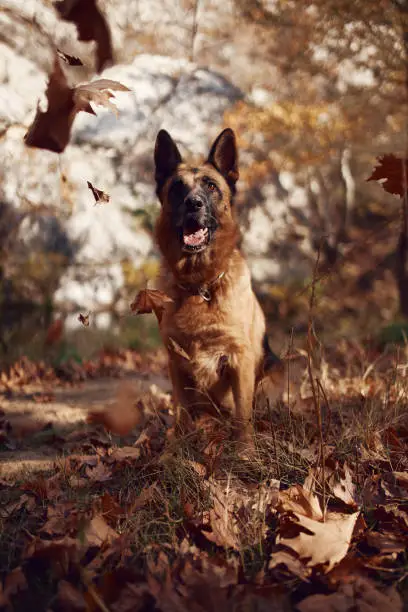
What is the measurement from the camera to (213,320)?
3.23 metres

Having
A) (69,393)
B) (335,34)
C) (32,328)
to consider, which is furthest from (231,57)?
(69,393)

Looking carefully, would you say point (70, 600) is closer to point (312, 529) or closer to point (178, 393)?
point (312, 529)

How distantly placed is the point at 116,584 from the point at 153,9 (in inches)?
494

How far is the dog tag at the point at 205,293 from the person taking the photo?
10.8ft

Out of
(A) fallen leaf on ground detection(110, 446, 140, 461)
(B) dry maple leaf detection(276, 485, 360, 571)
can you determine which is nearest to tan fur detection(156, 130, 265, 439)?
(A) fallen leaf on ground detection(110, 446, 140, 461)

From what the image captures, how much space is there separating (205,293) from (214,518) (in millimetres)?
1640

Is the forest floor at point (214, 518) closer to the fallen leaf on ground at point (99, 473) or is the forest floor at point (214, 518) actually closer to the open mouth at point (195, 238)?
the fallen leaf on ground at point (99, 473)

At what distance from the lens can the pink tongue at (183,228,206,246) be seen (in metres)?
3.41

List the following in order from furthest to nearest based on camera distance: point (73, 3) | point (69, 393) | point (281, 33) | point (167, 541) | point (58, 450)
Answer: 1. point (281, 33)
2. point (69, 393)
3. point (58, 450)
4. point (167, 541)
5. point (73, 3)

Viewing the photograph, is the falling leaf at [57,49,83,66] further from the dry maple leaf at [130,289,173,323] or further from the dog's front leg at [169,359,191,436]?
the dog's front leg at [169,359,191,436]

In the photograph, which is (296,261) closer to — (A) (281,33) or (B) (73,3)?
(A) (281,33)

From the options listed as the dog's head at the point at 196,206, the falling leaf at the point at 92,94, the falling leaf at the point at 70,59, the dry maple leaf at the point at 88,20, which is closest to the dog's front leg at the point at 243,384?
the dog's head at the point at 196,206

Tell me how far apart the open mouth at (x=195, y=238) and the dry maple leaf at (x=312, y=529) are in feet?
5.81

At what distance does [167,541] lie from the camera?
1945 mm
